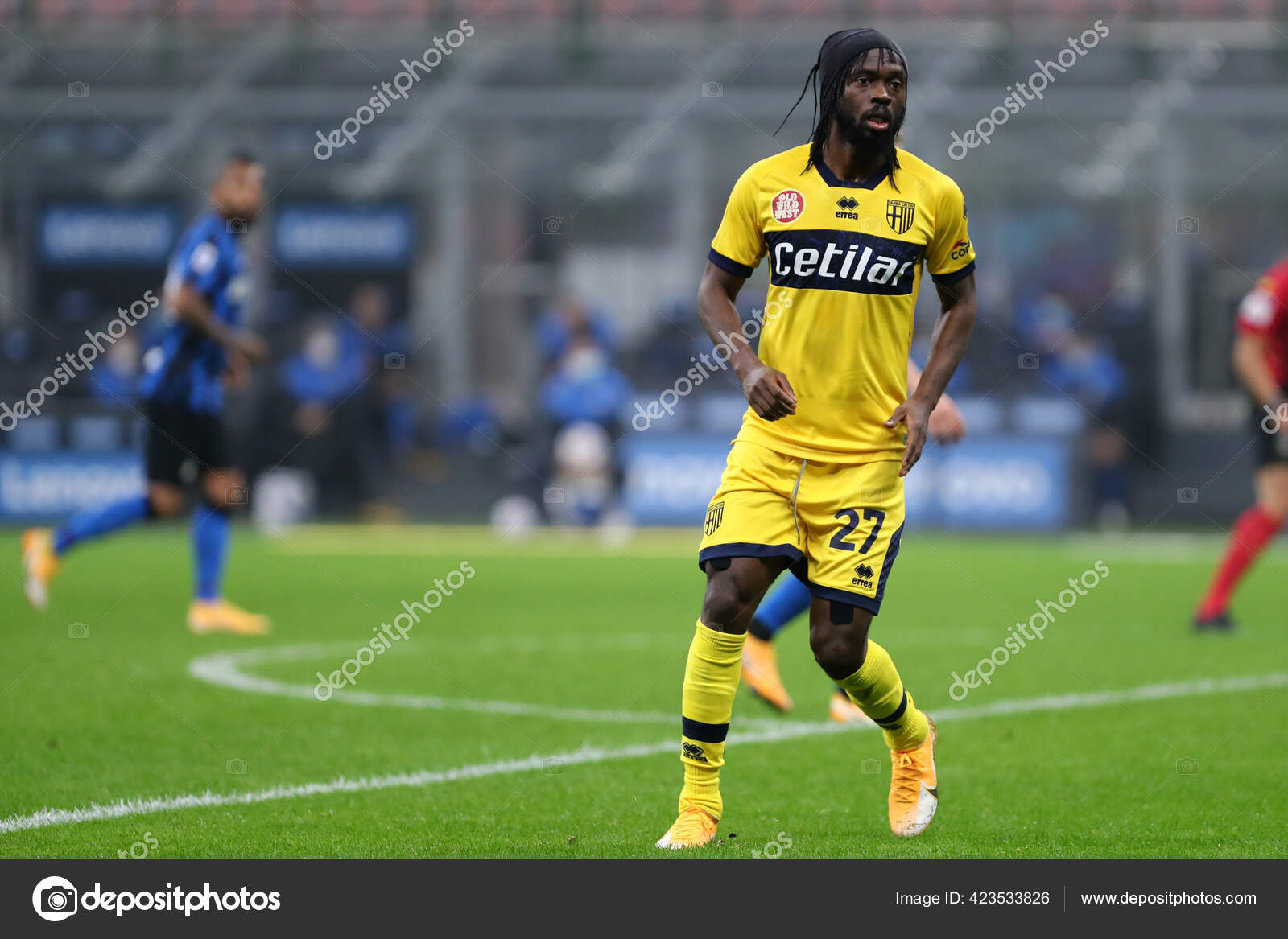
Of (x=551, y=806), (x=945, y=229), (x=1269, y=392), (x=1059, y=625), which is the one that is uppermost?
(x=945, y=229)

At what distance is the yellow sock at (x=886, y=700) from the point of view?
199 inches

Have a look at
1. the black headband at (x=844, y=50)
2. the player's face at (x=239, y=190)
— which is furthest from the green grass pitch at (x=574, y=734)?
the player's face at (x=239, y=190)

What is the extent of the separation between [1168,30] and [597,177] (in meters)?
8.26

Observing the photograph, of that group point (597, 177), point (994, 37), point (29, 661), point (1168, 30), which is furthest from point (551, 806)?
point (1168, 30)

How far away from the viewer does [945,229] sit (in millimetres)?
5059

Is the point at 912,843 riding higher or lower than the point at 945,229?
lower

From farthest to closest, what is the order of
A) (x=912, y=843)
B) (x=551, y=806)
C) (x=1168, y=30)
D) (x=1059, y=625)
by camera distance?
(x=1168, y=30), (x=1059, y=625), (x=551, y=806), (x=912, y=843)

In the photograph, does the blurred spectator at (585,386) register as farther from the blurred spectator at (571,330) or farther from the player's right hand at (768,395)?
the player's right hand at (768,395)

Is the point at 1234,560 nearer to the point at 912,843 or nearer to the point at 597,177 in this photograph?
the point at 912,843

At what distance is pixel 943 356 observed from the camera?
16.9 ft

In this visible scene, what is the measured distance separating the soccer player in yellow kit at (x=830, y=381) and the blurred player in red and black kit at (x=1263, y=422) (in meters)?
4.93

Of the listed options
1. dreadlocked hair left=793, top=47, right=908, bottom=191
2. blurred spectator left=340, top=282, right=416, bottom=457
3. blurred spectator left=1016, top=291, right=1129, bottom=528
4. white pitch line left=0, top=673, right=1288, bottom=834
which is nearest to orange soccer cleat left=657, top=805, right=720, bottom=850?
white pitch line left=0, top=673, right=1288, bottom=834

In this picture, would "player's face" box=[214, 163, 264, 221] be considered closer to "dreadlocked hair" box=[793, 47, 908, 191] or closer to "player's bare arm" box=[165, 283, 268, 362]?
"player's bare arm" box=[165, 283, 268, 362]
